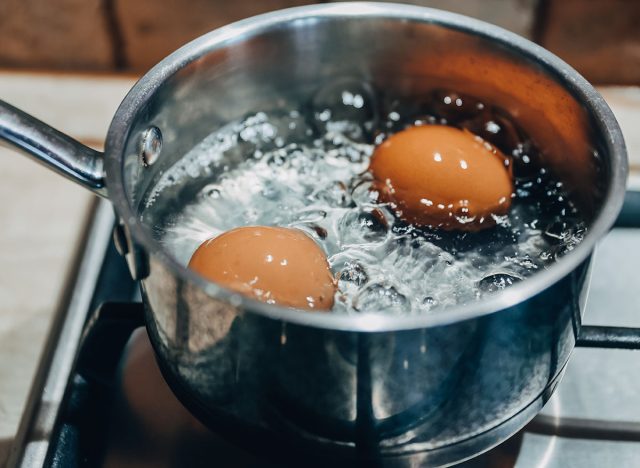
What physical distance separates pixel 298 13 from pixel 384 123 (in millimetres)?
161

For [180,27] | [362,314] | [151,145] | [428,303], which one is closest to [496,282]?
[428,303]

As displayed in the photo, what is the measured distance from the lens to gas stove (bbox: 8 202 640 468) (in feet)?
2.00

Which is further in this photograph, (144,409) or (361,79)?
(361,79)

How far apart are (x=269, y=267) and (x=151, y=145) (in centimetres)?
16

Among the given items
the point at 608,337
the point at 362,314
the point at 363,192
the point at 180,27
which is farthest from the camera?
the point at 180,27

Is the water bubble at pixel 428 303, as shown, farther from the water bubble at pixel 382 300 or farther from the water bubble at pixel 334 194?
the water bubble at pixel 334 194

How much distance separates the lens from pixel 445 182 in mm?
667

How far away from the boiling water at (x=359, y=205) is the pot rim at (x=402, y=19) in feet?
0.33

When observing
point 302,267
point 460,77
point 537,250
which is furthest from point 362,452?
point 460,77

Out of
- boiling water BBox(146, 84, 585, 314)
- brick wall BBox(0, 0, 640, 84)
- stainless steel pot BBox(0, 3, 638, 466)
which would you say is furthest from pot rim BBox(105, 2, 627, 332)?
brick wall BBox(0, 0, 640, 84)

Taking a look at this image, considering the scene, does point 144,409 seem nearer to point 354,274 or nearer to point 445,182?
point 354,274

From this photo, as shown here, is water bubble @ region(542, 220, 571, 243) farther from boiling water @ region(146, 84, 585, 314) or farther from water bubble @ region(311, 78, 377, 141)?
water bubble @ region(311, 78, 377, 141)

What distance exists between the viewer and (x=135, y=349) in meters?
0.69

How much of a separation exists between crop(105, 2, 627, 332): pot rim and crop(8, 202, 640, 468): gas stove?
0.18 meters
